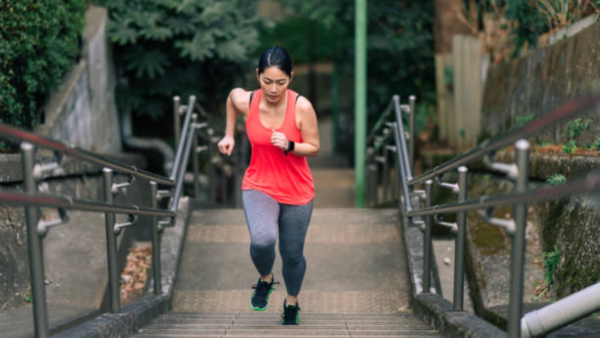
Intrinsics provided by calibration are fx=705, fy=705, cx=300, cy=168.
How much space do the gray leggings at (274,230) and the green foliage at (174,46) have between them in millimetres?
5367

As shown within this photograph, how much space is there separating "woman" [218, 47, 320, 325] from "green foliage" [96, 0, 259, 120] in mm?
5326

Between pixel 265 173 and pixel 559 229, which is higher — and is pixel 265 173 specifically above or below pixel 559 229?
above

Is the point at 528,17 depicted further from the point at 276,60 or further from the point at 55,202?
the point at 55,202

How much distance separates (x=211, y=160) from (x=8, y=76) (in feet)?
8.50

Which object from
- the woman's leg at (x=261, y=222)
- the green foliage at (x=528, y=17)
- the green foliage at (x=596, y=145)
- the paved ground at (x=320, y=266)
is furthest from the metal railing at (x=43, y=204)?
the green foliage at (x=528, y=17)

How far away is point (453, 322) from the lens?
3471 millimetres

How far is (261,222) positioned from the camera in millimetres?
3799

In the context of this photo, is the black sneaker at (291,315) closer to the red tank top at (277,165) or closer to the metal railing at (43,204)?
the red tank top at (277,165)

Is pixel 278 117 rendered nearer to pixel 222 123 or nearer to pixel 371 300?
pixel 371 300

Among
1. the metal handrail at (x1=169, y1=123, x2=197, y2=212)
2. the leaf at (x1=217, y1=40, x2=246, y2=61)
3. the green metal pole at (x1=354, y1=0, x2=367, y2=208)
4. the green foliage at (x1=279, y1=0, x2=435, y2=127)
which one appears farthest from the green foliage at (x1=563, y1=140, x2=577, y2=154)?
the green foliage at (x1=279, y1=0, x2=435, y2=127)

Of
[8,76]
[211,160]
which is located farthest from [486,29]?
[8,76]

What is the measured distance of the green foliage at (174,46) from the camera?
353 inches

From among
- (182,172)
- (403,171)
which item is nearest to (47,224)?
(182,172)

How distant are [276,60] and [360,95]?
5195 millimetres
